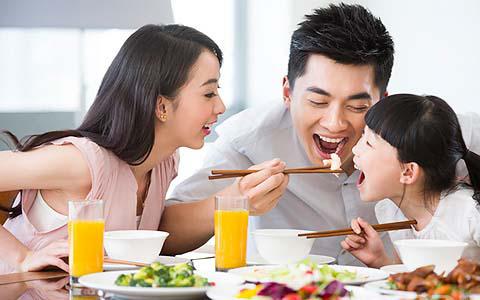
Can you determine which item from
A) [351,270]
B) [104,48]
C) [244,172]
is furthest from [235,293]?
[104,48]

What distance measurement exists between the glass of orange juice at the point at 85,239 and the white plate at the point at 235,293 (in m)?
0.33

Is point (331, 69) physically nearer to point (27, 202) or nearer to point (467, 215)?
point (467, 215)

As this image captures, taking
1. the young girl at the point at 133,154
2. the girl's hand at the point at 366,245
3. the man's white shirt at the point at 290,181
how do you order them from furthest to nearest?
the man's white shirt at the point at 290,181
the young girl at the point at 133,154
the girl's hand at the point at 366,245

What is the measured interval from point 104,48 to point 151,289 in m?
3.82

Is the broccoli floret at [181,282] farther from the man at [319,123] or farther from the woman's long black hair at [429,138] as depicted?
the man at [319,123]

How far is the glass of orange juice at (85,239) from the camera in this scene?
173cm

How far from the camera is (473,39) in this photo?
472 cm

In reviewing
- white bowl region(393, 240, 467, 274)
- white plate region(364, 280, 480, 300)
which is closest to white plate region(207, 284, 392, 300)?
white plate region(364, 280, 480, 300)

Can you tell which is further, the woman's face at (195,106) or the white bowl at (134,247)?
the woman's face at (195,106)

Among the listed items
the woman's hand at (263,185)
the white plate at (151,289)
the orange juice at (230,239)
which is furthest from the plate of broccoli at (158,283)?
the woman's hand at (263,185)

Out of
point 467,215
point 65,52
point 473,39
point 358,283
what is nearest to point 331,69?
point 467,215

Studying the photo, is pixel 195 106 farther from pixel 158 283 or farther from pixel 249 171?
pixel 158 283

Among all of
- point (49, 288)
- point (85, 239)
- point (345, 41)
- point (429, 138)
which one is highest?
point (345, 41)

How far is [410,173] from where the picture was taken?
246 cm
